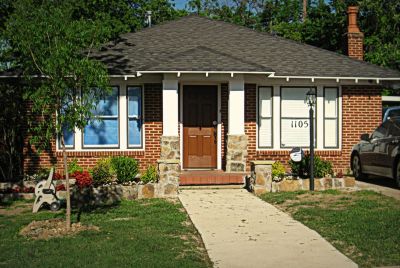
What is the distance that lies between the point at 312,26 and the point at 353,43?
14.1 meters

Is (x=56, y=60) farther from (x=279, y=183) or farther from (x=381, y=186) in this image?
(x=381, y=186)

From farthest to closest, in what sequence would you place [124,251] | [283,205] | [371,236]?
[283,205], [371,236], [124,251]

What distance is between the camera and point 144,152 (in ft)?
51.4

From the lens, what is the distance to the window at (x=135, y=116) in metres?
15.7

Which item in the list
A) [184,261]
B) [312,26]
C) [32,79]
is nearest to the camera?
[184,261]

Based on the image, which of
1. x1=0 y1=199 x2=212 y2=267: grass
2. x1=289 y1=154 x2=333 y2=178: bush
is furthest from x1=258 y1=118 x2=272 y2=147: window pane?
x1=0 y1=199 x2=212 y2=267: grass

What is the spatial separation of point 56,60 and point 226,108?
829 centimetres

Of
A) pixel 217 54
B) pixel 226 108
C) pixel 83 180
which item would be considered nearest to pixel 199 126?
pixel 226 108

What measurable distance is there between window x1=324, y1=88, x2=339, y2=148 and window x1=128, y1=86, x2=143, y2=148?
5304 mm

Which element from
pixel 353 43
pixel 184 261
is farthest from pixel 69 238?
pixel 353 43

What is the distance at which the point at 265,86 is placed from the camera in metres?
16.1

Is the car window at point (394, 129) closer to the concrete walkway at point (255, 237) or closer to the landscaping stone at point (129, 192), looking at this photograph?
the concrete walkway at point (255, 237)

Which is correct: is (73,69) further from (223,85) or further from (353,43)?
(353,43)

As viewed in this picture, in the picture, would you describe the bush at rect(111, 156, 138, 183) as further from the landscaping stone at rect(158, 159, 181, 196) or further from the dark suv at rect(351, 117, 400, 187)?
the dark suv at rect(351, 117, 400, 187)
